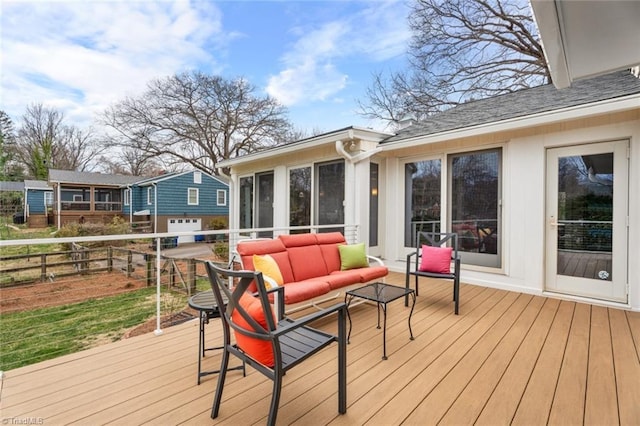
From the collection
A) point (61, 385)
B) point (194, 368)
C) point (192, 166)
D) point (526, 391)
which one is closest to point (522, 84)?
point (526, 391)

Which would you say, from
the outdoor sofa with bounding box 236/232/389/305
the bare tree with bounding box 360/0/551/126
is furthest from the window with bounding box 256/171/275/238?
the bare tree with bounding box 360/0/551/126

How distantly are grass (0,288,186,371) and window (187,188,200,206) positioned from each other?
35.5ft

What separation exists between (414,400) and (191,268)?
524cm

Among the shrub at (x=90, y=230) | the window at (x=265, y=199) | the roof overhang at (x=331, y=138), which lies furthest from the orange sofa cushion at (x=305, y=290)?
the shrub at (x=90, y=230)

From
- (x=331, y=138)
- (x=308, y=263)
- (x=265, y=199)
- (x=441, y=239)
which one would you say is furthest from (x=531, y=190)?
(x=265, y=199)

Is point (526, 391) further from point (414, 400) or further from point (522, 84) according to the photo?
point (522, 84)

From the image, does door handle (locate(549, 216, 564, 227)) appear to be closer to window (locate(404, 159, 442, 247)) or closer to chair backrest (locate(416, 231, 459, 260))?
chair backrest (locate(416, 231, 459, 260))

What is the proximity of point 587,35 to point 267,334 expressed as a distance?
267 centimetres

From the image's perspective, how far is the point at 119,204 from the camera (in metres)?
18.7

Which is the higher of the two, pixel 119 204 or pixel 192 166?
pixel 192 166

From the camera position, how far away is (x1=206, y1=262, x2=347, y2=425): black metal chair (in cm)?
150

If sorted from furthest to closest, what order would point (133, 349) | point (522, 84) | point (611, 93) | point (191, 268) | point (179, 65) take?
point (179, 65)
point (522, 84)
point (191, 268)
point (611, 93)
point (133, 349)

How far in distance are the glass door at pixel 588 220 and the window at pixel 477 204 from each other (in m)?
0.67

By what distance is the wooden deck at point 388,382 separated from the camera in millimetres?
1768
